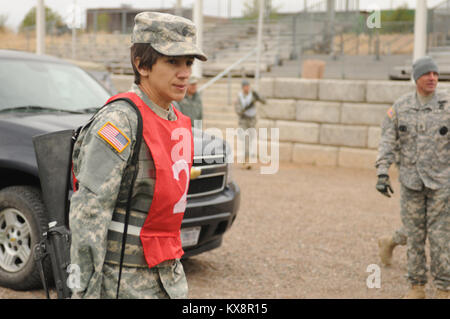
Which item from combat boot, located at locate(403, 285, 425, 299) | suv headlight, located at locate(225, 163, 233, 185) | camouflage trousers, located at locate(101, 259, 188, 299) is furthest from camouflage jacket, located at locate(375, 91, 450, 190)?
camouflage trousers, located at locate(101, 259, 188, 299)

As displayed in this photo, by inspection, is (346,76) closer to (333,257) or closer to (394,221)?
(394,221)

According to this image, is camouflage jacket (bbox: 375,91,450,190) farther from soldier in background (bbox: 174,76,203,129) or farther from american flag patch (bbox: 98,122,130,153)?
soldier in background (bbox: 174,76,203,129)

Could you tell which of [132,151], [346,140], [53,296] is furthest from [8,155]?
[346,140]

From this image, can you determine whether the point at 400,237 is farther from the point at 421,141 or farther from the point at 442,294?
the point at 421,141

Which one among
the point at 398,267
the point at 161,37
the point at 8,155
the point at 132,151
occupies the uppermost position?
the point at 161,37

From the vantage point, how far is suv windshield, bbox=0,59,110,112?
5461 mm

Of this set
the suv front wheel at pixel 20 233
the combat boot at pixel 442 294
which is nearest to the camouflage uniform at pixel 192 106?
the suv front wheel at pixel 20 233

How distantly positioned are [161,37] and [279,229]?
19.1ft

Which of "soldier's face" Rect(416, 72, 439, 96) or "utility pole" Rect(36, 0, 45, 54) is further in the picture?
"utility pole" Rect(36, 0, 45, 54)

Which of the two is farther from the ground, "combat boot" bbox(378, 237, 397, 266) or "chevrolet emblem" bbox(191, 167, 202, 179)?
"chevrolet emblem" bbox(191, 167, 202, 179)

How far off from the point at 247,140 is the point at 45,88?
29.5 ft

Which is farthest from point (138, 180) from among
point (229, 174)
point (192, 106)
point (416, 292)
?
point (192, 106)

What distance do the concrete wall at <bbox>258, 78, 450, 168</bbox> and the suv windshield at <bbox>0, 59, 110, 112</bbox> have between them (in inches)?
331

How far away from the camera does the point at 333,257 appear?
6.57 m
